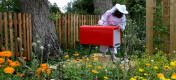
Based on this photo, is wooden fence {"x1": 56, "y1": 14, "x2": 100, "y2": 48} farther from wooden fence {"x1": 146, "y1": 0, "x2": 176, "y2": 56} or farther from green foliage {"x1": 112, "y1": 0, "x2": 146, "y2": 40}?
wooden fence {"x1": 146, "y1": 0, "x2": 176, "y2": 56}

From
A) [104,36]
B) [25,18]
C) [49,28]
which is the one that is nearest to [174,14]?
[104,36]

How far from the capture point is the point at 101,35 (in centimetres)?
494

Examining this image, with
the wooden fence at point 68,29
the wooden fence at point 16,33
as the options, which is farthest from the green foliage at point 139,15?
the wooden fence at point 16,33

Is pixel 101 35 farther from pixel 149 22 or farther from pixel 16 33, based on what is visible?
pixel 16 33

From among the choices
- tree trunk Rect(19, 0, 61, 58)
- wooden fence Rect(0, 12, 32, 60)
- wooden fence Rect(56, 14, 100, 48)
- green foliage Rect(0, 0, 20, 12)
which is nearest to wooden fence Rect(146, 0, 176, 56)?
tree trunk Rect(19, 0, 61, 58)

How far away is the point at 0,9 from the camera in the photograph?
21.6 feet

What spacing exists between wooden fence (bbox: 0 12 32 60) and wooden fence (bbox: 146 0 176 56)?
A: 319 cm

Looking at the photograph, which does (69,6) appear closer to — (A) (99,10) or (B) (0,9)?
(A) (99,10)

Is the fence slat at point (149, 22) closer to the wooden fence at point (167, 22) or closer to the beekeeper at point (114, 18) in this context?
the wooden fence at point (167, 22)

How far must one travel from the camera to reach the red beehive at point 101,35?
4.81m

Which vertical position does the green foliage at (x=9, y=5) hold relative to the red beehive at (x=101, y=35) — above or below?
above

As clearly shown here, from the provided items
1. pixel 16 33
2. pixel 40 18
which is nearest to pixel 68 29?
pixel 40 18

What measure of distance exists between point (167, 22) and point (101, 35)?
171 cm

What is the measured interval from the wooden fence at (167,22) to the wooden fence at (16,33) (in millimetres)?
3191
